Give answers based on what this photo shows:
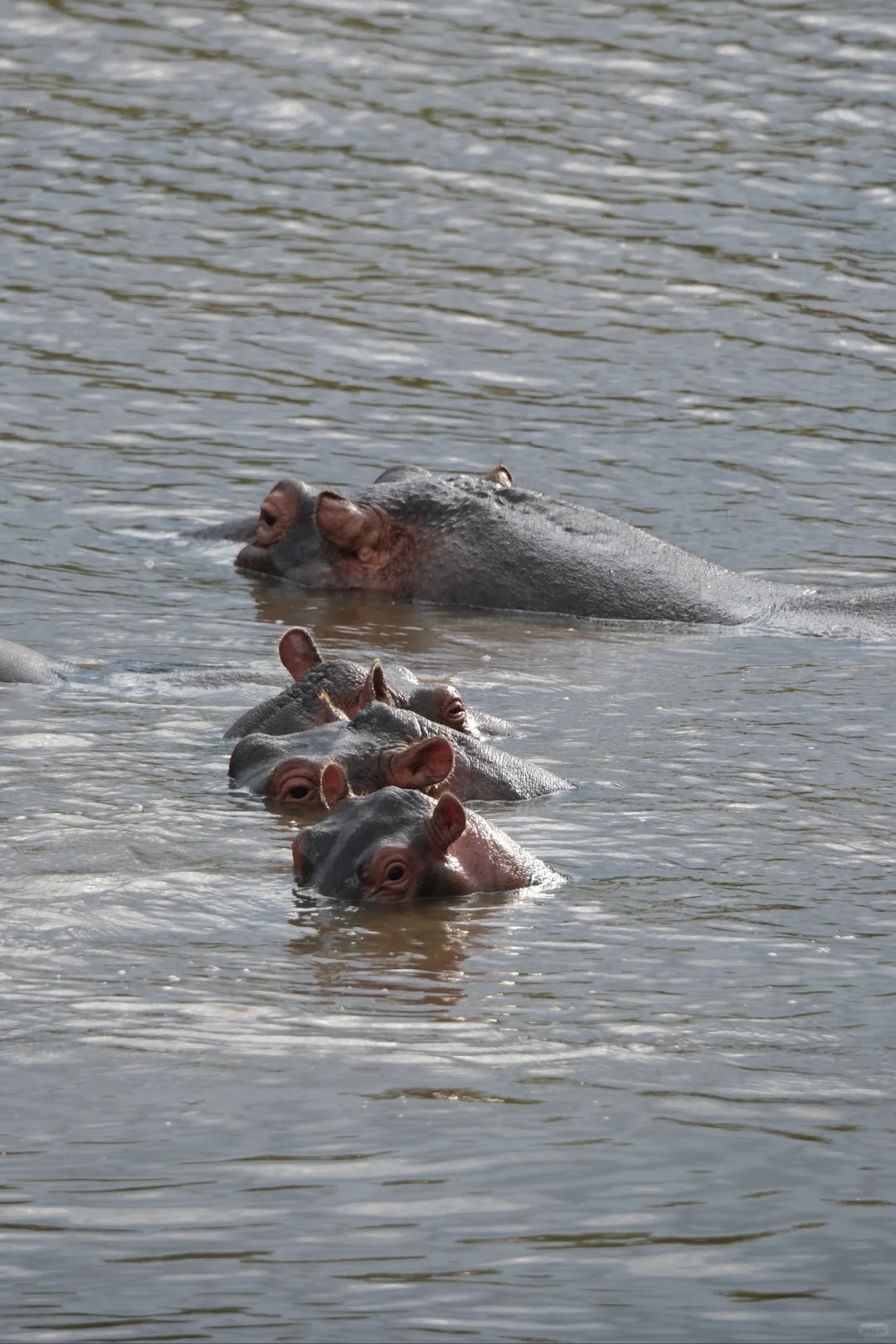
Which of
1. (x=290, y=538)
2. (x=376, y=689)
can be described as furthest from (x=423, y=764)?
(x=290, y=538)

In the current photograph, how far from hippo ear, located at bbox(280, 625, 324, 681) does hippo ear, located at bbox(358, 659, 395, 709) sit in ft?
1.83

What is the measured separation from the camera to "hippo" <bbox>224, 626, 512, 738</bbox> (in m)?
7.92

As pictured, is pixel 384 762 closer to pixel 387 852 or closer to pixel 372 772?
pixel 372 772

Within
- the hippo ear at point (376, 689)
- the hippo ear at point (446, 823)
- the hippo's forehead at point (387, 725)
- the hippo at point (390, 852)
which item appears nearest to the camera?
the hippo ear at point (446, 823)

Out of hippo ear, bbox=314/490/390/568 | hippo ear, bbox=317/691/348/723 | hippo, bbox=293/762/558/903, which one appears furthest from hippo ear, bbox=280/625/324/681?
hippo ear, bbox=314/490/390/568

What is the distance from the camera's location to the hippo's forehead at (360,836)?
653 centimetres

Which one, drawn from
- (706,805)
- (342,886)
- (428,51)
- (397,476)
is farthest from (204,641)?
(428,51)

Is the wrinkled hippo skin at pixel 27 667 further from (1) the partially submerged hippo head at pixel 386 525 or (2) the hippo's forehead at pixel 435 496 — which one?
(2) the hippo's forehead at pixel 435 496

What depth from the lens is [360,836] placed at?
6559mm

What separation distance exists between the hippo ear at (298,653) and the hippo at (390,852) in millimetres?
1745

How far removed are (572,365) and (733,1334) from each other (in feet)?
38.3

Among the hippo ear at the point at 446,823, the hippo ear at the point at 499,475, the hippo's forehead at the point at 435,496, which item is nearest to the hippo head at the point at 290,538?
the hippo's forehead at the point at 435,496

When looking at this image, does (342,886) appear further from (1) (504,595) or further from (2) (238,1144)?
(1) (504,595)

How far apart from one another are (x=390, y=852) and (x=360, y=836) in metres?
0.11
